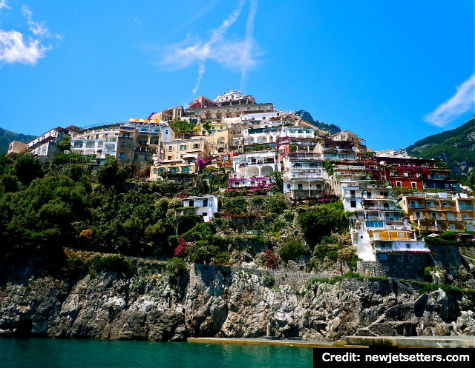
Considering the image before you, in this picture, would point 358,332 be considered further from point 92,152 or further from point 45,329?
point 92,152

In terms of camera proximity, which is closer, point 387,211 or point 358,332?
point 358,332

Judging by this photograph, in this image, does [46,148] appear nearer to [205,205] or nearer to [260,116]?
[205,205]

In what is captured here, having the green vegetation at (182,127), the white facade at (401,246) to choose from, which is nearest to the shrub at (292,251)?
the white facade at (401,246)

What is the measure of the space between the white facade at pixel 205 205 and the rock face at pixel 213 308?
1009 cm

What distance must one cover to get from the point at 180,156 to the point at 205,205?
62.9 feet

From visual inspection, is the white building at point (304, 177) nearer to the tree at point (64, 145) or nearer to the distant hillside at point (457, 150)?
the tree at point (64, 145)

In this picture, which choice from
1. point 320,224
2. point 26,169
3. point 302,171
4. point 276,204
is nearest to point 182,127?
point 26,169

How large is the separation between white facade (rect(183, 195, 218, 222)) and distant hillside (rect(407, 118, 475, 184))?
6759cm

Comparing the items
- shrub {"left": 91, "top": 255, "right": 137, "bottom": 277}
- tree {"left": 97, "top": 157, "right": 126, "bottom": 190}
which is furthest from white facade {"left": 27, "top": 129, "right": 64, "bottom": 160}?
shrub {"left": 91, "top": 255, "right": 137, "bottom": 277}

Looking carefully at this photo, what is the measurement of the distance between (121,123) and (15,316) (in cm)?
5022

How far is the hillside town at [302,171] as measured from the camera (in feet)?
146

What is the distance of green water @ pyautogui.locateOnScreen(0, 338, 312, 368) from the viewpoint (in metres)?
28.0

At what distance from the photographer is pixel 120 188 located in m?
58.3

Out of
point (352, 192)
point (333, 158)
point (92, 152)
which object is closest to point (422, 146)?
point (333, 158)
